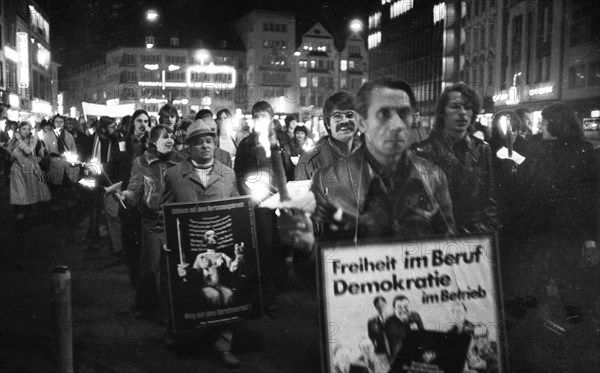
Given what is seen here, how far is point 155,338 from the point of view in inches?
215

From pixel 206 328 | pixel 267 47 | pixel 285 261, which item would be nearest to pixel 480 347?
pixel 206 328

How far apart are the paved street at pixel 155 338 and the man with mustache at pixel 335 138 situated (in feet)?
4.95

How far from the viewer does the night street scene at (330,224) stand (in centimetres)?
320

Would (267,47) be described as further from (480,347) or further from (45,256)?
(480,347)

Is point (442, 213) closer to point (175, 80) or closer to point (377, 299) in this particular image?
point (377, 299)

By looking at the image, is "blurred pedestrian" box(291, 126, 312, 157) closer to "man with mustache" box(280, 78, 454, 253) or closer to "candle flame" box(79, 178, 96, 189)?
"candle flame" box(79, 178, 96, 189)

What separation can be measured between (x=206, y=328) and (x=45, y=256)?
16.4 feet

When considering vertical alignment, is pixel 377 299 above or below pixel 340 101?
below

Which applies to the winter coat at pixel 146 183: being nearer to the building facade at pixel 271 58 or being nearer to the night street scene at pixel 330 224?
the night street scene at pixel 330 224

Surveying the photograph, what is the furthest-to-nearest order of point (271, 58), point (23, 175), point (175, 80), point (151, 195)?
point (175, 80), point (23, 175), point (271, 58), point (151, 195)

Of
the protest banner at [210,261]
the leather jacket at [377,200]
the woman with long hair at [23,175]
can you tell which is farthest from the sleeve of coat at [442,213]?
the woman with long hair at [23,175]

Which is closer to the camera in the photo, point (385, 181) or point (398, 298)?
point (398, 298)

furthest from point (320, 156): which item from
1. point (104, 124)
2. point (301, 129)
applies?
point (104, 124)

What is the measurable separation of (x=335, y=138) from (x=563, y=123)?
2424 mm
